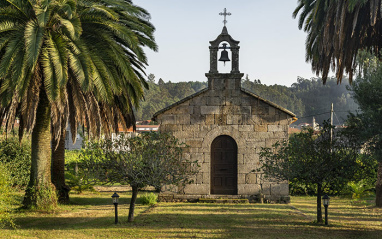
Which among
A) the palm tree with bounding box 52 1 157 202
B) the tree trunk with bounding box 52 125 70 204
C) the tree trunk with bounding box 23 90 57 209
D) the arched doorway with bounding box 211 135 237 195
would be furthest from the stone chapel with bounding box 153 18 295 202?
the tree trunk with bounding box 23 90 57 209

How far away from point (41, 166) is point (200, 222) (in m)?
5.92

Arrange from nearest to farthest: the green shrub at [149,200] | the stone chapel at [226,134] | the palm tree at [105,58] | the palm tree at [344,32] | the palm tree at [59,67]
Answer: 1. the palm tree at [59,67]
2. the palm tree at [105,58]
3. the palm tree at [344,32]
4. the green shrub at [149,200]
5. the stone chapel at [226,134]

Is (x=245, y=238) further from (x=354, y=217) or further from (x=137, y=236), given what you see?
(x=354, y=217)

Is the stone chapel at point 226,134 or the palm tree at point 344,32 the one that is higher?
the palm tree at point 344,32

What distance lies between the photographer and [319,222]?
1317cm

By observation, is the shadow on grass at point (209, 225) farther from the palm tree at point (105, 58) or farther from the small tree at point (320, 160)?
the palm tree at point (105, 58)

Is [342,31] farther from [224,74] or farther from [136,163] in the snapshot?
[136,163]

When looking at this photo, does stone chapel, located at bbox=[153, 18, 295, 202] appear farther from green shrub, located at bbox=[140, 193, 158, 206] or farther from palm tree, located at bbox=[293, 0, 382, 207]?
palm tree, located at bbox=[293, 0, 382, 207]

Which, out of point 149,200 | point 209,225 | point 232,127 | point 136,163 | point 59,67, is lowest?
point 209,225

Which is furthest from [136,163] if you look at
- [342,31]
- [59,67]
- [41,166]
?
[342,31]

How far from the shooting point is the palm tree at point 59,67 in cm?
1295

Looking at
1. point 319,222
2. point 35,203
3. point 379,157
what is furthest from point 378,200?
point 35,203

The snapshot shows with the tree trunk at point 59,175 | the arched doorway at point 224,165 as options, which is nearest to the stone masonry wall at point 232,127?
the arched doorway at point 224,165

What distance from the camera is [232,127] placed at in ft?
59.8
